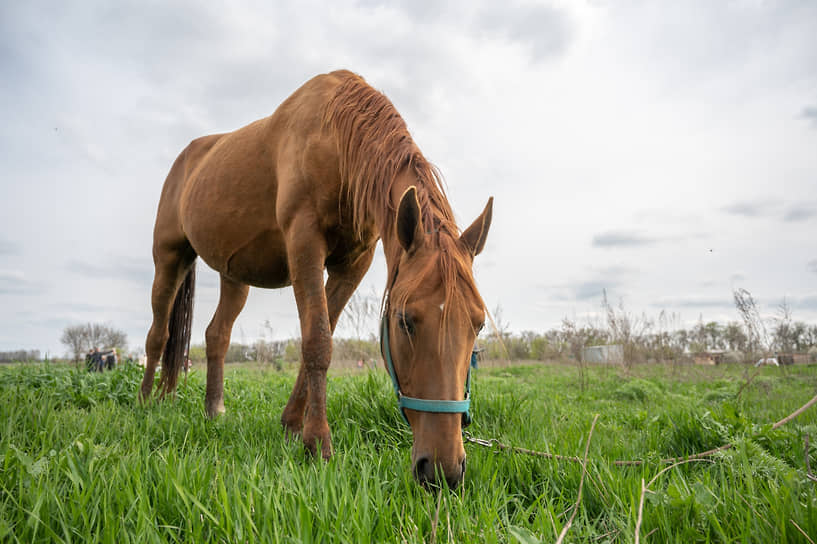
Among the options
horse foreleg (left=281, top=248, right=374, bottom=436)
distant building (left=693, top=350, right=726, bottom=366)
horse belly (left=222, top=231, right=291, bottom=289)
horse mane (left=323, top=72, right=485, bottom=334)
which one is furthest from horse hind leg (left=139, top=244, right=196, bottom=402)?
distant building (left=693, top=350, right=726, bottom=366)

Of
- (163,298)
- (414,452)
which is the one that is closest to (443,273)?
(414,452)

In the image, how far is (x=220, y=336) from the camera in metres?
4.66

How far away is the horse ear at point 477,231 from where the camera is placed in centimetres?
228

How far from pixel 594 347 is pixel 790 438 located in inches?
305

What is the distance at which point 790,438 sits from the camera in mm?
2412

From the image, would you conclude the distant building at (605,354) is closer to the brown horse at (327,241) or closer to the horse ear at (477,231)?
the brown horse at (327,241)

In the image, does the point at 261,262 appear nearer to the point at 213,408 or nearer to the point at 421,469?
the point at 213,408

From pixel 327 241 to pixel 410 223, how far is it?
110 cm

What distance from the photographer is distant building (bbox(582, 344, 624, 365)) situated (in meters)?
8.97

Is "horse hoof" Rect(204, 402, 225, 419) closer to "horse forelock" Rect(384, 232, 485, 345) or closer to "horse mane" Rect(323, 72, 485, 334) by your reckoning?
"horse mane" Rect(323, 72, 485, 334)

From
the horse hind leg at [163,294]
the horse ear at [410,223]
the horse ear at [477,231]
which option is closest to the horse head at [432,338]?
the horse ear at [410,223]

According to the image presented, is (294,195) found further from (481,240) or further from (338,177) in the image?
(481,240)

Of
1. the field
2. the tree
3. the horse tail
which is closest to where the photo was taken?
the field

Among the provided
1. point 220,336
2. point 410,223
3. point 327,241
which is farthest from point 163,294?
→ point 410,223
